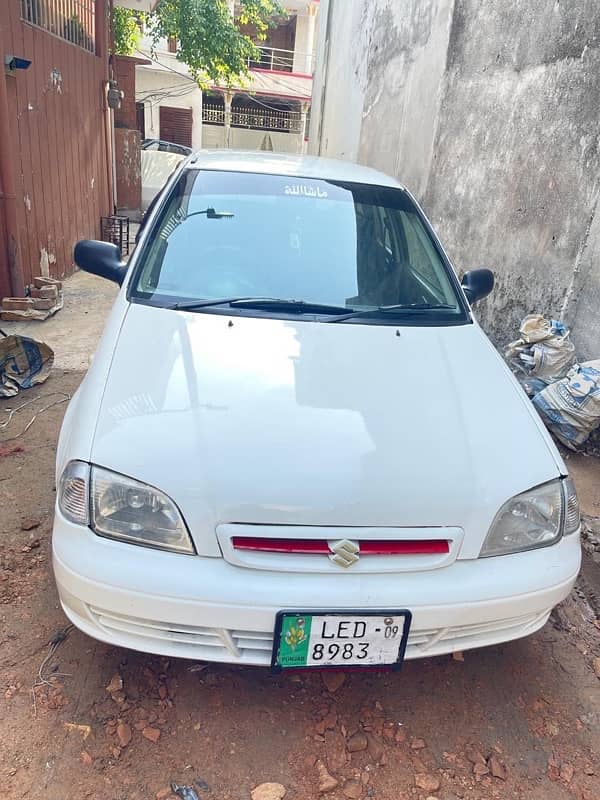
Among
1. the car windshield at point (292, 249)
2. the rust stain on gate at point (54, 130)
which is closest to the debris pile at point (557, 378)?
the car windshield at point (292, 249)

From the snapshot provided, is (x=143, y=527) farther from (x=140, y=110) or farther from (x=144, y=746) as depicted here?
(x=140, y=110)

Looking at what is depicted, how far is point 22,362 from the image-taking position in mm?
4148

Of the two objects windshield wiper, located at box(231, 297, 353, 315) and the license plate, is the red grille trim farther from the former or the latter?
windshield wiper, located at box(231, 297, 353, 315)

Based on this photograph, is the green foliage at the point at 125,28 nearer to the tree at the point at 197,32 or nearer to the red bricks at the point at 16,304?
the tree at the point at 197,32

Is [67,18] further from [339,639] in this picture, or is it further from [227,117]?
[227,117]

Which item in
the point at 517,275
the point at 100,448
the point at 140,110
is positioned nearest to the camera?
the point at 100,448

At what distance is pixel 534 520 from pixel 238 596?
926 mm

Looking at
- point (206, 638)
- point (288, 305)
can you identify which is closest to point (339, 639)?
point (206, 638)

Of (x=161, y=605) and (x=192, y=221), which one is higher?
(x=192, y=221)

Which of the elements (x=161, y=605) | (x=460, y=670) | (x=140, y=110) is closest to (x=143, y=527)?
(x=161, y=605)

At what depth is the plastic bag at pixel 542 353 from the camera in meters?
3.90

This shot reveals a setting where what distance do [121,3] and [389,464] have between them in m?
10.3

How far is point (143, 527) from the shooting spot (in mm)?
1660

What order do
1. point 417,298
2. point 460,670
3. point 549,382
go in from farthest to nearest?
point 549,382 → point 417,298 → point 460,670
